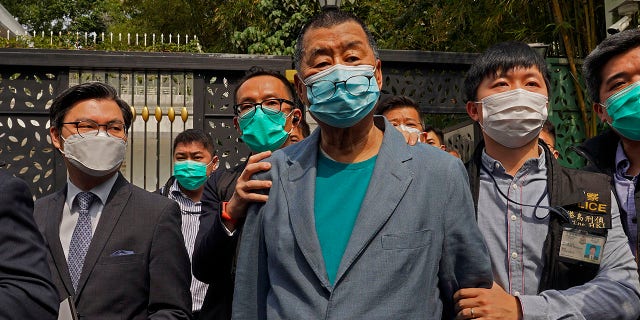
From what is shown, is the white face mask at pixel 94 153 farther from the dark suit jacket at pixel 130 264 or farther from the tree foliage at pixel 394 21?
the tree foliage at pixel 394 21

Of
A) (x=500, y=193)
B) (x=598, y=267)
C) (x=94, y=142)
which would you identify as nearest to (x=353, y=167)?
(x=500, y=193)

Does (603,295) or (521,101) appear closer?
(603,295)

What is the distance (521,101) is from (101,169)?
1.87 m

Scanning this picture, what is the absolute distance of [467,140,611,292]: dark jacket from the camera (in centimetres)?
234

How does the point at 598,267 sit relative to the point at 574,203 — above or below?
below

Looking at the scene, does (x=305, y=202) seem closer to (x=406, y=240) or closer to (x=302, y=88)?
(x=406, y=240)

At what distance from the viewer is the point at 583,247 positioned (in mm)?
2328

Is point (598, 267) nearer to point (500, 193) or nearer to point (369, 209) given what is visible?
point (500, 193)

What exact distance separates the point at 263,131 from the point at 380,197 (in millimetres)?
1300

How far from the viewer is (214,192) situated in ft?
9.82

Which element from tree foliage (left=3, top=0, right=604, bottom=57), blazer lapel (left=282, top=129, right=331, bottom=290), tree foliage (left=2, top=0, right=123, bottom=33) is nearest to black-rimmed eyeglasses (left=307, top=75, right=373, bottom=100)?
blazer lapel (left=282, top=129, right=331, bottom=290)

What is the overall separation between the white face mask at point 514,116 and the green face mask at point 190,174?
2956mm

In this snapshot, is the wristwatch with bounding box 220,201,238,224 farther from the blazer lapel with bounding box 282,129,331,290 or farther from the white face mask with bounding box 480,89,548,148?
the white face mask with bounding box 480,89,548,148

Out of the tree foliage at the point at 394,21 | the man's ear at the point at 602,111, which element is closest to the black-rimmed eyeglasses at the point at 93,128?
the man's ear at the point at 602,111
